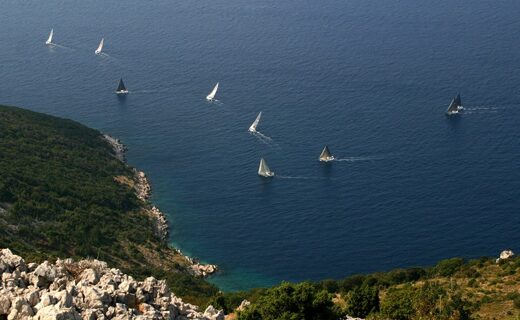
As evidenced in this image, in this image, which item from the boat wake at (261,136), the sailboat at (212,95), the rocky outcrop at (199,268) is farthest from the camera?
the sailboat at (212,95)

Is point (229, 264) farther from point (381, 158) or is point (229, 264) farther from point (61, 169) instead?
point (381, 158)

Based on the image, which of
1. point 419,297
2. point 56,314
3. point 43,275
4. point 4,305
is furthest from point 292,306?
point 4,305

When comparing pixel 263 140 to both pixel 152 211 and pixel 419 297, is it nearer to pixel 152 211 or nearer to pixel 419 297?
pixel 152 211

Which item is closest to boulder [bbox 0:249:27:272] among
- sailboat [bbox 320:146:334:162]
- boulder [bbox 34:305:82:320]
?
boulder [bbox 34:305:82:320]

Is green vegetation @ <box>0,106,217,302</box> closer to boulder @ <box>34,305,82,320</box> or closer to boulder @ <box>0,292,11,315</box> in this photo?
boulder @ <box>0,292,11,315</box>

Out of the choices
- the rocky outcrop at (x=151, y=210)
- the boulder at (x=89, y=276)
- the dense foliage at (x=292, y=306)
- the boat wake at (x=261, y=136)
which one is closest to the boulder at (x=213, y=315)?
the dense foliage at (x=292, y=306)

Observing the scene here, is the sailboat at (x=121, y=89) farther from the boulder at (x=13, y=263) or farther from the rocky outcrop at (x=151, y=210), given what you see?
the boulder at (x=13, y=263)
